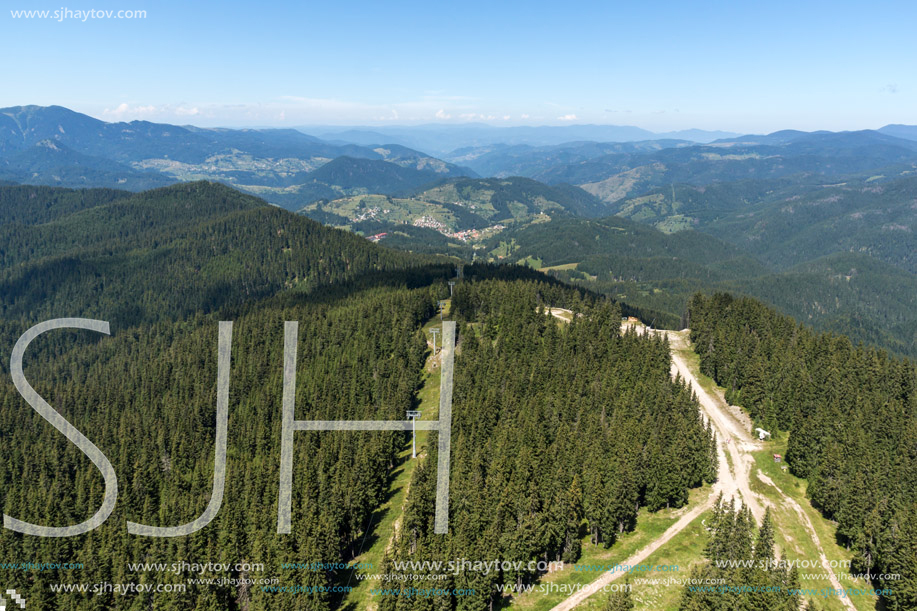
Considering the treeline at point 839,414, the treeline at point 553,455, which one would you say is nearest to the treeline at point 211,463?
the treeline at point 553,455

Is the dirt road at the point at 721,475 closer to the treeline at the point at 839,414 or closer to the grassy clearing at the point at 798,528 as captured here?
the grassy clearing at the point at 798,528

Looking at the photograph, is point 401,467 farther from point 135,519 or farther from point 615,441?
point 135,519

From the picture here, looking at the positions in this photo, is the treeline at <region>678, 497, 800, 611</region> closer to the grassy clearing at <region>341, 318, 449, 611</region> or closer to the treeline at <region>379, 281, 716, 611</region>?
the treeline at <region>379, 281, 716, 611</region>

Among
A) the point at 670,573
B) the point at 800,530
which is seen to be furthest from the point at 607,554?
the point at 800,530

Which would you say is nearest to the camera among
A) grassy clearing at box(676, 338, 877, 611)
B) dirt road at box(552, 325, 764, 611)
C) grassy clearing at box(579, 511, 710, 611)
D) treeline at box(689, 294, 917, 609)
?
grassy clearing at box(579, 511, 710, 611)

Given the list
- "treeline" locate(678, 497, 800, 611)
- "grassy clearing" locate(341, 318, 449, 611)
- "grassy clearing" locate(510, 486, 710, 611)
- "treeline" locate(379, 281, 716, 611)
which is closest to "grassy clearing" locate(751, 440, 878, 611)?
"treeline" locate(678, 497, 800, 611)
